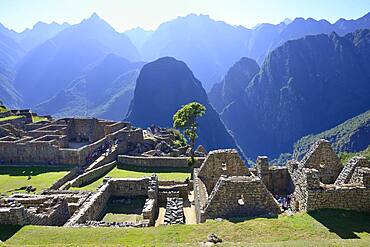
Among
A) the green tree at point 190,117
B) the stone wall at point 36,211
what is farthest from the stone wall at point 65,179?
the green tree at point 190,117

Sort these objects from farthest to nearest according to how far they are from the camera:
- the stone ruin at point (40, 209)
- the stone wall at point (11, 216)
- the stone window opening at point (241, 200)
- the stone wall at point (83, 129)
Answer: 1. the stone wall at point (83, 129)
2. the stone window opening at point (241, 200)
3. the stone ruin at point (40, 209)
4. the stone wall at point (11, 216)

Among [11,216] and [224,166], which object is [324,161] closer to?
[224,166]

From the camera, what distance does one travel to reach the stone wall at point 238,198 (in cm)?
1623

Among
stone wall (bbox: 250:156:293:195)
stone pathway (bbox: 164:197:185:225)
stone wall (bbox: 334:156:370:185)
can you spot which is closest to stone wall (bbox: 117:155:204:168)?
stone pathway (bbox: 164:197:185:225)

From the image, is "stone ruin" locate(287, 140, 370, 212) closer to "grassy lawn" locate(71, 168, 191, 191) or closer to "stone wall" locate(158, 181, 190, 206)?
"stone wall" locate(158, 181, 190, 206)

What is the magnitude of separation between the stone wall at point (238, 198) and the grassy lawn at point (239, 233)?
Answer: 3.33 feet

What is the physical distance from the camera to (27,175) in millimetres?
33938

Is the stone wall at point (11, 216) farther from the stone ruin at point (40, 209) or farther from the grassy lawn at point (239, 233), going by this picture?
the grassy lawn at point (239, 233)

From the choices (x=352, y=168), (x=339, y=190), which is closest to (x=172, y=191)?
(x=352, y=168)

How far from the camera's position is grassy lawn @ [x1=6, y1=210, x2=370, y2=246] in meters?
12.8

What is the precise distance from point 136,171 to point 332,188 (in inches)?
963

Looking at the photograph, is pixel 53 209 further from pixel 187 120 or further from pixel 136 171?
pixel 187 120

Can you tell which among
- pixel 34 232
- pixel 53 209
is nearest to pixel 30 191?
pixel 53 209

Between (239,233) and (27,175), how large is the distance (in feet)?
88.0
